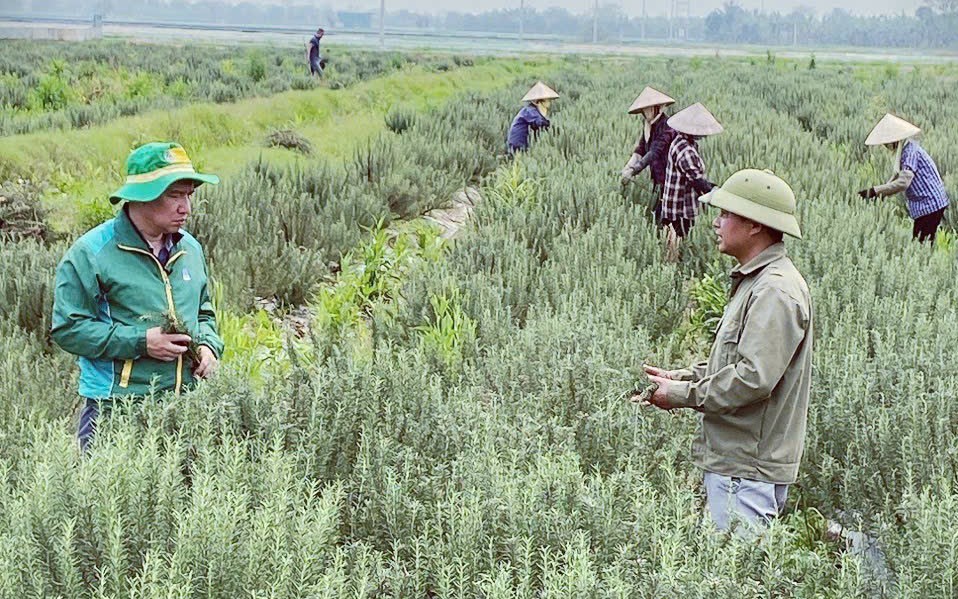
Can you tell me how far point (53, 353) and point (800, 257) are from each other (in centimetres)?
454

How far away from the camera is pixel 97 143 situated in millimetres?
14453

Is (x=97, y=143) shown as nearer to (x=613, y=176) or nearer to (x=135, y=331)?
(x=613, y=176)

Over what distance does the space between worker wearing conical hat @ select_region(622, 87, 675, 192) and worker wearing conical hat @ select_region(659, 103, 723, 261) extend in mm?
632

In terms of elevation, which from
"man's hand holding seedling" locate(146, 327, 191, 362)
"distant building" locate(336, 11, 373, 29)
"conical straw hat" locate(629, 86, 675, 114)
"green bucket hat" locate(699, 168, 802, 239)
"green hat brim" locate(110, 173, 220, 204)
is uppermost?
"distant building" locate(336, 11, 373, 29)

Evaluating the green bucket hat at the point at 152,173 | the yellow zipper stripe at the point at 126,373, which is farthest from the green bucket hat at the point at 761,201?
the yellow zipper stripe at the point at 126,373

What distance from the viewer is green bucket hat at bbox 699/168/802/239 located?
3535 mm

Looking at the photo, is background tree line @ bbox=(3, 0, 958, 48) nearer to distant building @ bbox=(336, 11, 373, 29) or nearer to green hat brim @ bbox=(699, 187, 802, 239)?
distant building @ bbox=(336, 11, 373, 29)

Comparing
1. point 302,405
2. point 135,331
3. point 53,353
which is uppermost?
point 135,331

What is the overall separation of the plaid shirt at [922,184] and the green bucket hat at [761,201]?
517 centimetres

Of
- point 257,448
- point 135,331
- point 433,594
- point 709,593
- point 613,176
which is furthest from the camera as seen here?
point 613,176

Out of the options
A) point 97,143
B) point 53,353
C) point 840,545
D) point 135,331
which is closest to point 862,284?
point 840,545

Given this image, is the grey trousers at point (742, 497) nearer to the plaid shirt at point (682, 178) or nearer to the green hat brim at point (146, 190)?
the green hat brim at point (146, 190)

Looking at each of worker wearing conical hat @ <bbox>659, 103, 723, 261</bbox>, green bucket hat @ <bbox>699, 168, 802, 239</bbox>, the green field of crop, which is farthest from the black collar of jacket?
worker wearing conical hat @ <bbox>659, 103, 723, 261</bbox>

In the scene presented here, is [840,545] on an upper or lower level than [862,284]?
lower
